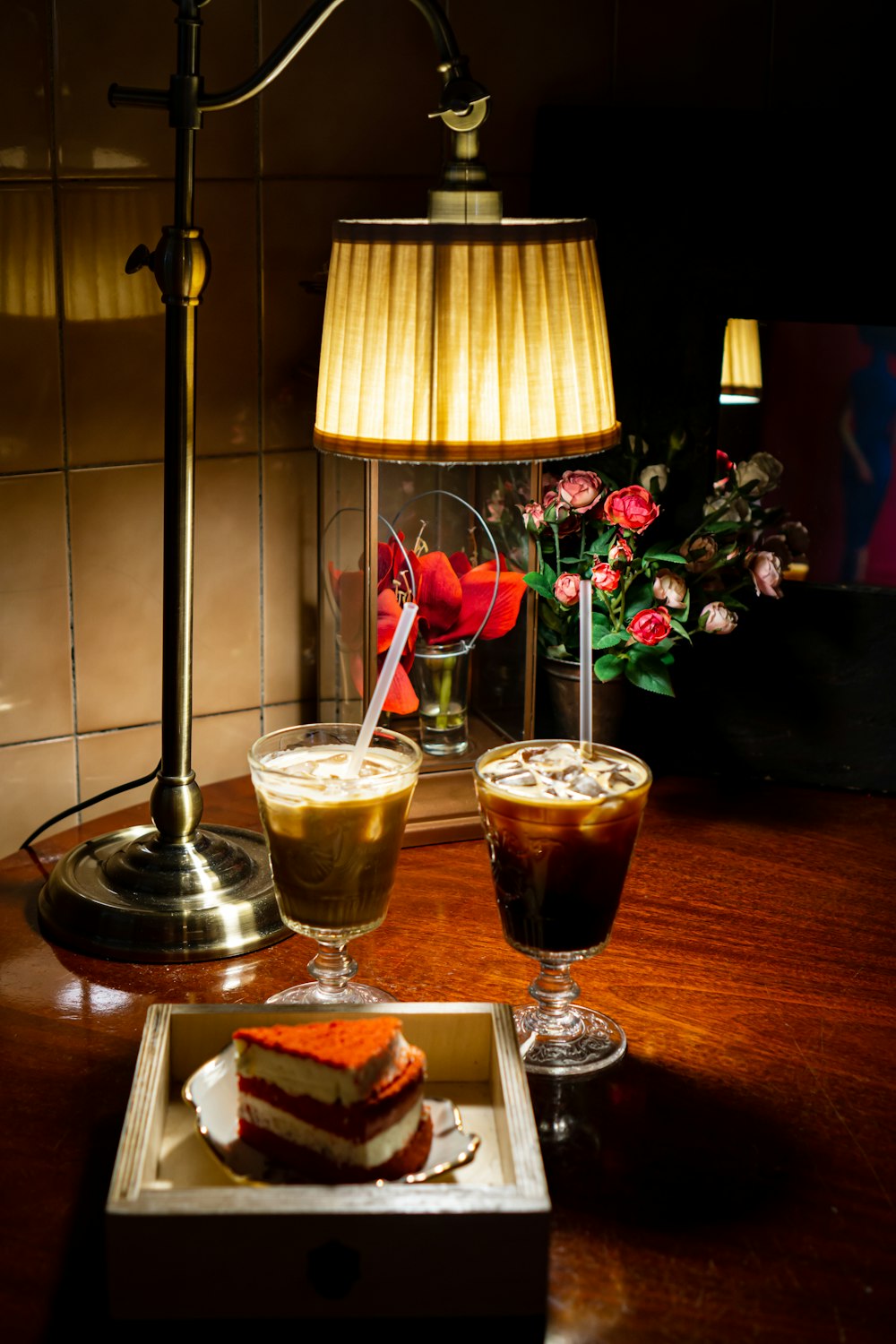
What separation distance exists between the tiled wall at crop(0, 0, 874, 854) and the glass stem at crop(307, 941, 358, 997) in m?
0.58

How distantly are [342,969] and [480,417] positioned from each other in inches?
18.9

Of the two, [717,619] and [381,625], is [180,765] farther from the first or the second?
[717,619]

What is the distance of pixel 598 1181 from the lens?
96cm

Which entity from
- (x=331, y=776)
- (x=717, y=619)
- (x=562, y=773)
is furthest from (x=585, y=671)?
(x=717, y=619)

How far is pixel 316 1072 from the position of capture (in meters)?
0.85

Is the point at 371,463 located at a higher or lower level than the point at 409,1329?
higher

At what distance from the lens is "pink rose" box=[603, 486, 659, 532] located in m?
1.47

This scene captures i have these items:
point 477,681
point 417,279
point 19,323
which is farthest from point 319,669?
point 417,279

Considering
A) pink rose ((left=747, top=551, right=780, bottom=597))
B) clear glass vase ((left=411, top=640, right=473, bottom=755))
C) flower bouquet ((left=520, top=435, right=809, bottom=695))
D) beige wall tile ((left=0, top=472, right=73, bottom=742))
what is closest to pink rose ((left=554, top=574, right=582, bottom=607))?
flower bouquet ((left=520, top=435, right=809, bottom=695))

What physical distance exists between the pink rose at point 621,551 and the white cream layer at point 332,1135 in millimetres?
761

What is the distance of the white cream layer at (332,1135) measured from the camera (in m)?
0.84

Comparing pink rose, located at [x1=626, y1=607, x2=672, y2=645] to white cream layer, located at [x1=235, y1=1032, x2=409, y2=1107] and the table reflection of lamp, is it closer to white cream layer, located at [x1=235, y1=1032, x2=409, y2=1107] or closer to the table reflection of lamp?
the table reflection of lamp

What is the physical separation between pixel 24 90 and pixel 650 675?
884 millimetres

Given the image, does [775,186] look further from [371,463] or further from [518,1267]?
[518,1267]
